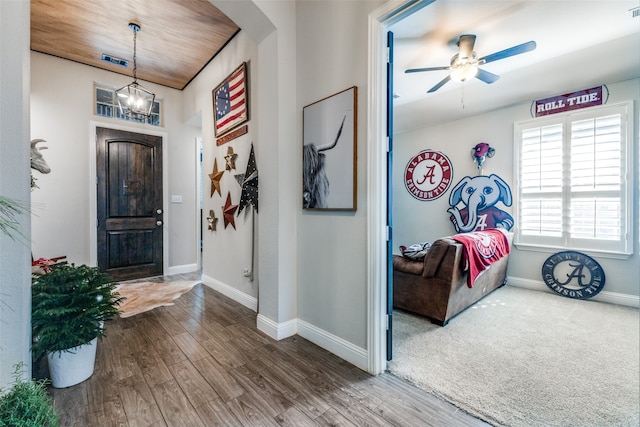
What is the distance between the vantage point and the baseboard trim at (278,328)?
2241 millimetres

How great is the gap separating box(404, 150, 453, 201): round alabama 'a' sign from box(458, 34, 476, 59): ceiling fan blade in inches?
84.7

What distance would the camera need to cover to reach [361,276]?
6.11ft

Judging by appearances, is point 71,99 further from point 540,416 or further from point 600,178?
point 600,178

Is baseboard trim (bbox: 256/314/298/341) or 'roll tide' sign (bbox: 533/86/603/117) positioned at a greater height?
'roll tide' sign (bbox: 533/86/603/117)

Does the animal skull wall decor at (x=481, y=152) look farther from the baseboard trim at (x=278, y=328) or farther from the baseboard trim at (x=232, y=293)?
the baseboard trim at (x=232, y=293)

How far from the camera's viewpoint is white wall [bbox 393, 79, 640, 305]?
3.18 meters

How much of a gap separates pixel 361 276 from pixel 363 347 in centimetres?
48

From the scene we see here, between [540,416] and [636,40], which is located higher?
[636,40]

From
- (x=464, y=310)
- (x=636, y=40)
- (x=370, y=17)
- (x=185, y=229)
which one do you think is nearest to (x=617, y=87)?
(x=636, y=40)

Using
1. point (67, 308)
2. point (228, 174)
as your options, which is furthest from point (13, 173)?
point (228, 174)

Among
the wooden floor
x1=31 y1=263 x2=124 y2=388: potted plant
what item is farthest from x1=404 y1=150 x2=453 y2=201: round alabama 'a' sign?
x1=31 y1=263 x2=124 y2=388: potted plant

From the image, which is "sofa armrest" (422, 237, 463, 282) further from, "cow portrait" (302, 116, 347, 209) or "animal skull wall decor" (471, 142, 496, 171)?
"animal skull wall decor" (471, 142, 496, 171)

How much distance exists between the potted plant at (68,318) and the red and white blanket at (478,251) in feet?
9.34

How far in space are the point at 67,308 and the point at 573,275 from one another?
16.7ft
